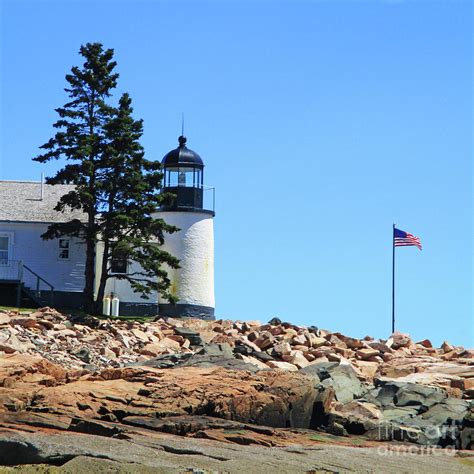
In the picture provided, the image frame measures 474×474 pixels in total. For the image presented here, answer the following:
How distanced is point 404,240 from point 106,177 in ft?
35.9

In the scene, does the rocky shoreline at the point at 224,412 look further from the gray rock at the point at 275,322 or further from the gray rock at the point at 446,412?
the gray rock at the point at 275,322

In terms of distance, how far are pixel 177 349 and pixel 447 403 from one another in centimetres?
1180

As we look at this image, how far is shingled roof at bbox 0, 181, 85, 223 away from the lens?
43.0 meters

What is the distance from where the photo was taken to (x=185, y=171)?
45.2 m

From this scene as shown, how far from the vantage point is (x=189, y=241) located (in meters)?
43.8

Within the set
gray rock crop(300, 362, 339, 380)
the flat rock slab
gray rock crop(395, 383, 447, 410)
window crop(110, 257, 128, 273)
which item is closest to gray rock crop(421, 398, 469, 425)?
gray rock crop(395, 383, 447, 410)

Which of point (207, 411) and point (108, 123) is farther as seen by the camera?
point (108, 123)

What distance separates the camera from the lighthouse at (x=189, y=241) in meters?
43.3

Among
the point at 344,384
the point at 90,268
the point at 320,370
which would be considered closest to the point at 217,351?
the point at 320,370

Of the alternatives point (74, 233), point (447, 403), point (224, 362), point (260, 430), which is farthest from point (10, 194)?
point (260, 430)

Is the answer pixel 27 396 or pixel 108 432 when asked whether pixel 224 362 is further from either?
pixel 108 432

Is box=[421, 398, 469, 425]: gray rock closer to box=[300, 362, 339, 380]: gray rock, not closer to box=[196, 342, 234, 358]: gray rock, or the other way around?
box=[300, 362, 339, 380]: gray rock

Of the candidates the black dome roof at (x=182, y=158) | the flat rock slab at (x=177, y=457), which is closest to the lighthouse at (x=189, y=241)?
the black dome roof at (x=182, y=158)

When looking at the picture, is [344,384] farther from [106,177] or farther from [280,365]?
[106,177]
